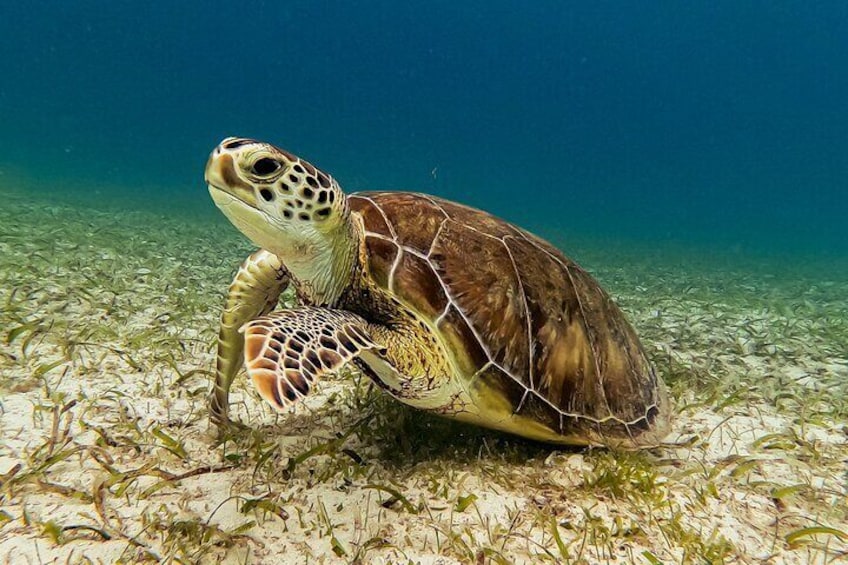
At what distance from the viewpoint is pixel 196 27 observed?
324 feet

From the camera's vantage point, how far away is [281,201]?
1815 millimetres

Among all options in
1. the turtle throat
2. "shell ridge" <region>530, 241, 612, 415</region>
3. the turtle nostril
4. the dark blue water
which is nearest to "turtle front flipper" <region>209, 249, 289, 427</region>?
the turtle throat

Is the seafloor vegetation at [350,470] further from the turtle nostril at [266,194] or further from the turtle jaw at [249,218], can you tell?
the turtle nostril at [266,194]

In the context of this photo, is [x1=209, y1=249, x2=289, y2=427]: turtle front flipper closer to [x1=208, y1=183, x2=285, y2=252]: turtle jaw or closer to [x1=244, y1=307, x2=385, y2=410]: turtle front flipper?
[x1=208, y1=183, x2=285, y2=252]: turtle jaw

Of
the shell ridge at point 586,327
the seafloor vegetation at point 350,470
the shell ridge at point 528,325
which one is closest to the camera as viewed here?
the seafloor vegetation at point 350,470

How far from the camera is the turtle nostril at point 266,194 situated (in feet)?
5.89

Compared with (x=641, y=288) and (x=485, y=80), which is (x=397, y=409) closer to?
(x=641, y=288)

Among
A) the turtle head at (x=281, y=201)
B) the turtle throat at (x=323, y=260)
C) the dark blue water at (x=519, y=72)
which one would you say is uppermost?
the dark blue water at (x=519, y=72)

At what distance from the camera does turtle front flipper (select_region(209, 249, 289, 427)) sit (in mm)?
2148

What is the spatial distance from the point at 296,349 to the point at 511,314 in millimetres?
1022

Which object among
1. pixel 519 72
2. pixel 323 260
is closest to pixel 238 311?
pixel 323 260

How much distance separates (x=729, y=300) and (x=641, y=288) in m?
1.21

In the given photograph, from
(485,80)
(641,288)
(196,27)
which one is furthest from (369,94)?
(641,288)

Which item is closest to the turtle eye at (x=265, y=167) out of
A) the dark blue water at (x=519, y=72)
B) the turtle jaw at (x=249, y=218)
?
the turtle jaw at (x=249, y=218)
